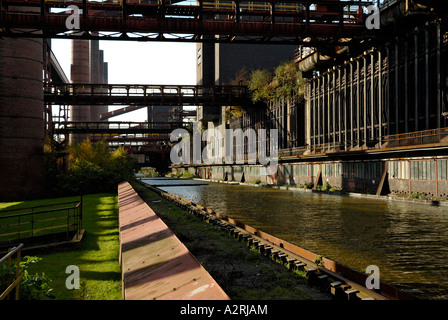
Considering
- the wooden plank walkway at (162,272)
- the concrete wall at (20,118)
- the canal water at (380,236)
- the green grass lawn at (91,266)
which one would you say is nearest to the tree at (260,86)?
the concrete wall at (20,118)

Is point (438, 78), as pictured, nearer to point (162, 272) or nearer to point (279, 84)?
point (162, 272)

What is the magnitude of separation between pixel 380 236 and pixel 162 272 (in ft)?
33.0

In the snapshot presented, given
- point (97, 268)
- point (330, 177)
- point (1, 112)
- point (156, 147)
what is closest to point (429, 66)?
point (330, 177)

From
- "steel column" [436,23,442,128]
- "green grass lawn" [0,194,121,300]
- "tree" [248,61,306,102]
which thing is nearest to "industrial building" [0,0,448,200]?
"steel column" [436,23,442,128]

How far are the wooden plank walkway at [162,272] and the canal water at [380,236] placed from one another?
444cm

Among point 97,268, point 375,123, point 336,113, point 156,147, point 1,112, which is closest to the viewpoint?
point 97,268

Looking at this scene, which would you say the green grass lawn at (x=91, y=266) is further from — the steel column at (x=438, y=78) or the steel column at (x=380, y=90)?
the steel column at (x=380, y=90)

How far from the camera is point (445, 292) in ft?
23.5

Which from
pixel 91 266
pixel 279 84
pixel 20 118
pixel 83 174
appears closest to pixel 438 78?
pixel 91 266

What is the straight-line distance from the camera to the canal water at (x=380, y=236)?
27.6 feet

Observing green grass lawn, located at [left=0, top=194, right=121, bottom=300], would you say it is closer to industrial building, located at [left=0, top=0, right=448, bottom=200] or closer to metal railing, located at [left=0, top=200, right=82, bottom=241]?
metal railing, located at [left=0, top=200, right=82, bottom=241]

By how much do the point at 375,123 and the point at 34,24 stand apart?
1075 inches

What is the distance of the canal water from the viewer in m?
8.40
